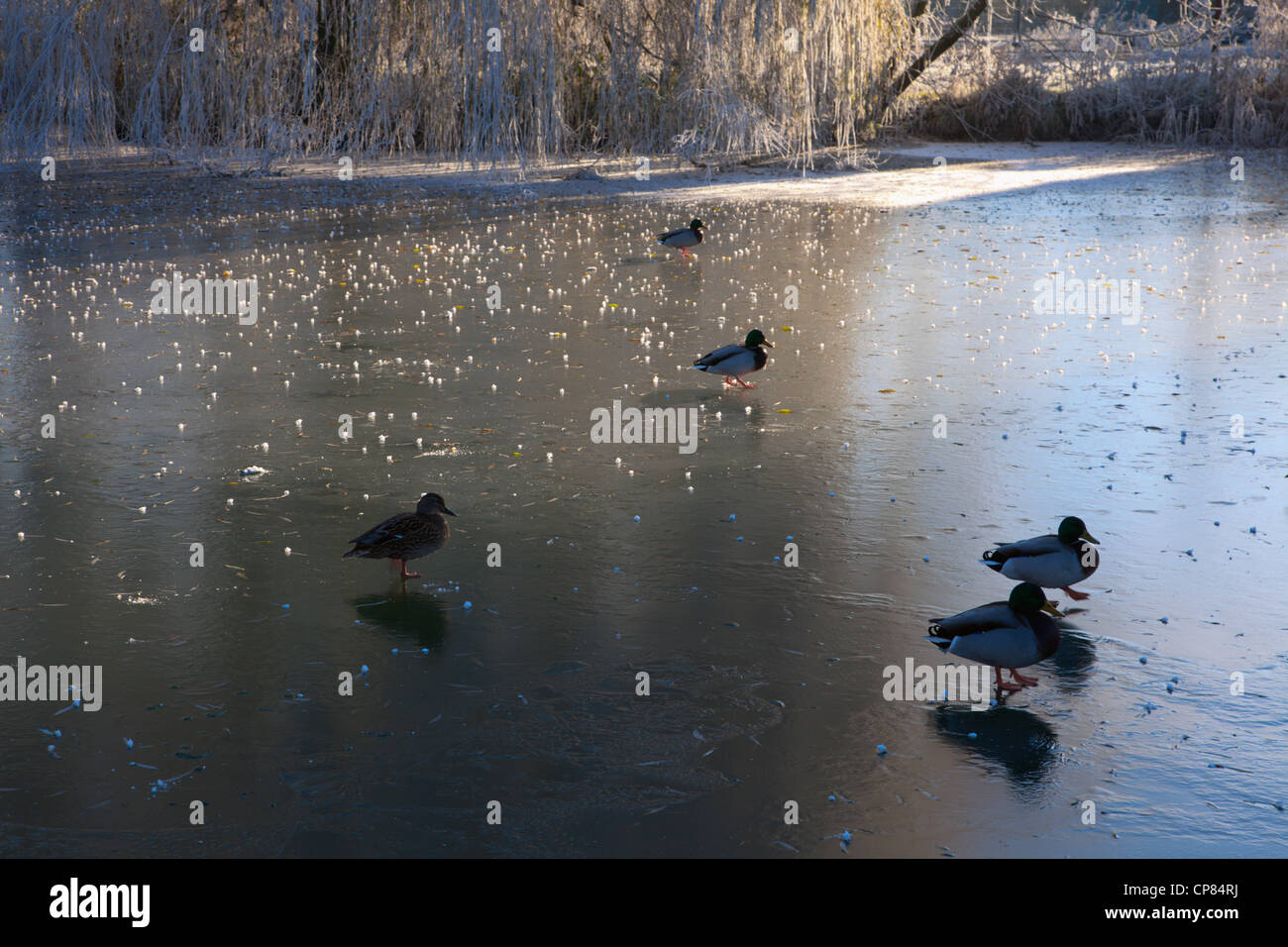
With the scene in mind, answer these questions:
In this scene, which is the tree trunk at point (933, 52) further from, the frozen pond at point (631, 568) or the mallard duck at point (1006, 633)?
the mallard duck at point (1006, 633)

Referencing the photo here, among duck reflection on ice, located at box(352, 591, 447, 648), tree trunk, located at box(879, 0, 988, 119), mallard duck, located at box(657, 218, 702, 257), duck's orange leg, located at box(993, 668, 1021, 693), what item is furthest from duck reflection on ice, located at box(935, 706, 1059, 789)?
tree trunk, located at box(879, 0, 988, 119)

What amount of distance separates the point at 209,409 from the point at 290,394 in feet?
1.91

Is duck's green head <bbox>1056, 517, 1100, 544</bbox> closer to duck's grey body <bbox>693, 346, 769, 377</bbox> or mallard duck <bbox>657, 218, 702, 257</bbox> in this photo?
duck's grey body <bbox>693, 346, 769, 377</bbox>

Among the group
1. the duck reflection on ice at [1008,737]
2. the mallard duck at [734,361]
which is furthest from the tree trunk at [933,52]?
the duck reflection on ice at [1008,737]

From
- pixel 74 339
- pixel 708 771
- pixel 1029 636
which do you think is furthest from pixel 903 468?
pixel 74 339

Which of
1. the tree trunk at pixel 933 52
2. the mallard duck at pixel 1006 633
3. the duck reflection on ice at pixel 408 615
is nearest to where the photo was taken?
the mallard duck at pixel 1006 633

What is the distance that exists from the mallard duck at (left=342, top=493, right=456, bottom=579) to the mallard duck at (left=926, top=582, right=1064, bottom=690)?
87.5 inches

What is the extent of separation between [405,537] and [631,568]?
1.05 metres

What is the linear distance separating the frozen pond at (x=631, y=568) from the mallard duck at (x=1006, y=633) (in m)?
0.19

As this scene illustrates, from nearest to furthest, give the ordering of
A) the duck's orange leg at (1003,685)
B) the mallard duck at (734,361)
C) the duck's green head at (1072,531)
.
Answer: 1. the duck's orange leg at (1003,685)
2. the duck's green head at (1072,531)
3. the mallard duck at (734,361)

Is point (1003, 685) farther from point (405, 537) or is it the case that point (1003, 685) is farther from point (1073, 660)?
point (405, 537)

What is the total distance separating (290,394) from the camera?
8.19 metres

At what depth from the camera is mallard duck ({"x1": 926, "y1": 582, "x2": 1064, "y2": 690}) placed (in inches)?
172

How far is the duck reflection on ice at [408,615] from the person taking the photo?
488 centimetres
